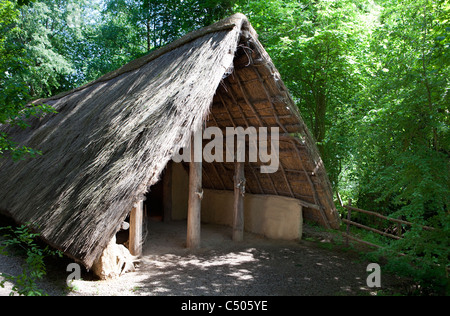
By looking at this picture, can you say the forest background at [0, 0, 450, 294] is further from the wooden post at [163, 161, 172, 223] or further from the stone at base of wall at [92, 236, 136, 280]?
the wooden post at [163, 161, 172, 223]

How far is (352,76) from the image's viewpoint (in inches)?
328

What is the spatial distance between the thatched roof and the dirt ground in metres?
0.66

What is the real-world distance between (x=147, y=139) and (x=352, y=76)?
6281 millimetres

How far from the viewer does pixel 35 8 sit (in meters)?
14.7

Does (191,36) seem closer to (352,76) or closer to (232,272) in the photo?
(232,272)

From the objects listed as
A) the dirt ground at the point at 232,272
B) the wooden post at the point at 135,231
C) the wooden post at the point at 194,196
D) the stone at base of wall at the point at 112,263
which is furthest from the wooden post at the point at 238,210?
the stone at base of wall at the point at 112,263

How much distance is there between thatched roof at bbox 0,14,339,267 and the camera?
3.95 metres

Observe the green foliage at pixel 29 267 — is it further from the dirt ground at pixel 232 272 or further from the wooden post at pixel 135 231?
the wooden post at pixel 135 231

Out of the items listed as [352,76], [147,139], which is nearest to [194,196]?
[147,139]

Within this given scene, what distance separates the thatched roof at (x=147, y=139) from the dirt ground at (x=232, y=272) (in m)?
0.66

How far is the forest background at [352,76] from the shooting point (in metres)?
4.07

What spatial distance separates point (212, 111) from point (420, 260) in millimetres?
4790
